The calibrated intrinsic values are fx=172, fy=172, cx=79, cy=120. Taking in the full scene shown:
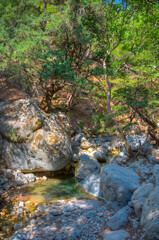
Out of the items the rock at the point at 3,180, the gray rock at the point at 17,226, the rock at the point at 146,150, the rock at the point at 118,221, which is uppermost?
the rock at the point at 146,150

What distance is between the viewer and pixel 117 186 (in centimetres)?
556

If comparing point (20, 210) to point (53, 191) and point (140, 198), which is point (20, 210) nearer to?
point (53, 191)

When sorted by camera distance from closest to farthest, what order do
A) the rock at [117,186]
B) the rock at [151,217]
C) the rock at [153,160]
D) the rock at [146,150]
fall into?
the rock at [151,217], the rock at [117,186], the rock at [153,160], the rock at [146,150]

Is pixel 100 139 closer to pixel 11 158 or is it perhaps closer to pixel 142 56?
pixel 142 56

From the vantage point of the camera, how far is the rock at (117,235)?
3.72 m

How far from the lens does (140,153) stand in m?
9.77

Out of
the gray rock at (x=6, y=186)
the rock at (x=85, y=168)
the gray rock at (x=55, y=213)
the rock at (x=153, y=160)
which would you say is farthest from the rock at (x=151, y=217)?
the gray rock at (x=6, y=186)

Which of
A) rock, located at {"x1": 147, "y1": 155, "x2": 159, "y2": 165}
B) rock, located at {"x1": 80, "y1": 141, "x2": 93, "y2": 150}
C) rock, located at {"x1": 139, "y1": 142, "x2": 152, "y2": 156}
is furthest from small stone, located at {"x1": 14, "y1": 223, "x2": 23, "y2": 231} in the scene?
rock, located at {"x1": 80, "y1": 141, "x2": 93, "y2": 150}

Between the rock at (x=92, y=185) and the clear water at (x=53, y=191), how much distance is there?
0.71 ft

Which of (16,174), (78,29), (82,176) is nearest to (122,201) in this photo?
(82,176)

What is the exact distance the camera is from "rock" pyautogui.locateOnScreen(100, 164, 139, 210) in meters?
5.34

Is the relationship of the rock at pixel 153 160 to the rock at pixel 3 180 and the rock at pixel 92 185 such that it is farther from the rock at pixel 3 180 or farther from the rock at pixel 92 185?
the rock at pixel 3 180

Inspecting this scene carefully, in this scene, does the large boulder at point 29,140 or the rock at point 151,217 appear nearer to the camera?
the rock at point 151,217

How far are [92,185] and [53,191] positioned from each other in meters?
1.63
